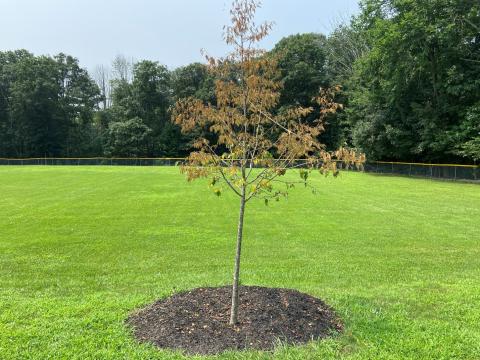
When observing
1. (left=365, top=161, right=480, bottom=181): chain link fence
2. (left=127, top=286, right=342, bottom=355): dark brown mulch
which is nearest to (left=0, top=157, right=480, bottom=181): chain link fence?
(left=365, top=161, right=480, bottom=181): chain link fence

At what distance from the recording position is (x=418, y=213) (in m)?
15.2

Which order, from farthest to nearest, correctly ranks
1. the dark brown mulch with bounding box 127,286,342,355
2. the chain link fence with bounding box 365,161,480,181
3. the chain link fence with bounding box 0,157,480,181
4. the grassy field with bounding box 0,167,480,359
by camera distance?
1. the chain link fence with bounding box 0,157,480,181
2. the chain link fence with bounding box 365,161,480,181
3. the grassy field with bounding box 0,167,480,359
4. the dark brown mulch with bounding box 127,286,342,355

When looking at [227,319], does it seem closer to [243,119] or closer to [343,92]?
[243,119]

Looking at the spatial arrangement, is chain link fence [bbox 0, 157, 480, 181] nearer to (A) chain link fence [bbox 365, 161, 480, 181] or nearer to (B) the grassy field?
(A) chain link fence [bbox 365, 161, 480, 181]

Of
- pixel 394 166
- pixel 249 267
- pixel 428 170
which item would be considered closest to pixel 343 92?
pixel 394 166

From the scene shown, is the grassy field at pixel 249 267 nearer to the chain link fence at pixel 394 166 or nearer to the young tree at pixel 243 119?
the young tree at pixel 243 119

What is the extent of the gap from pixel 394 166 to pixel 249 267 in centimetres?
3146

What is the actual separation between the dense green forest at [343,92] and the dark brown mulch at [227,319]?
2.96 meters

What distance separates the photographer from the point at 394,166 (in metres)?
36.7

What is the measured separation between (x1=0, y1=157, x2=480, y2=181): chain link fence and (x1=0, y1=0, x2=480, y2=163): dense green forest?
3.86ft

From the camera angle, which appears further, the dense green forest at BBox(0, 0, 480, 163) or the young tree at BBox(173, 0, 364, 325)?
the dense green forest at BBox(0, 0, 480, 163)

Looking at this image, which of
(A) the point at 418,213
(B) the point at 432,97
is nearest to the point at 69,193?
(A) the point at 418,213

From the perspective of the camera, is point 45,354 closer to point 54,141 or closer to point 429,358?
point 429,358

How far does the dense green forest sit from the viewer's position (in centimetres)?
3172
